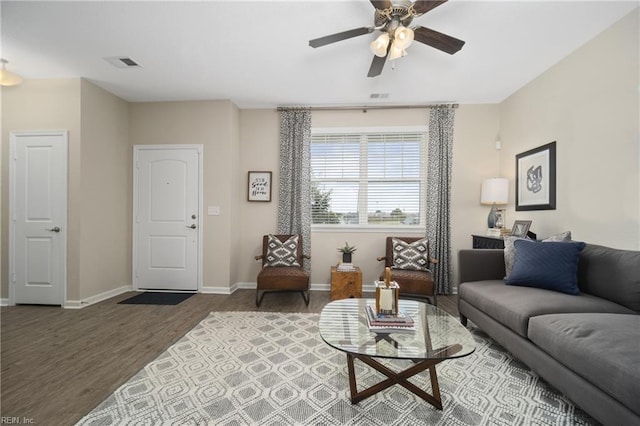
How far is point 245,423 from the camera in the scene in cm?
147

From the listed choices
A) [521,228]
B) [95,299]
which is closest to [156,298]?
[95,299]

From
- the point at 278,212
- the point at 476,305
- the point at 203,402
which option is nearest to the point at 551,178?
the point at 476,305

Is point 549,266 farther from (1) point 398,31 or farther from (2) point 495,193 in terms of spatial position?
(1) point 398,31

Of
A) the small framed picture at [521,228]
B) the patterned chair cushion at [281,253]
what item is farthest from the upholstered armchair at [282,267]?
the small framed picture at [521,228]

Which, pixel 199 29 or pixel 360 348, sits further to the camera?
pixel 199 29

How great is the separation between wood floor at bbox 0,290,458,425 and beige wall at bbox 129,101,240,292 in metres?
0.47

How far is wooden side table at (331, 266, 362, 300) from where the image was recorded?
3.45m

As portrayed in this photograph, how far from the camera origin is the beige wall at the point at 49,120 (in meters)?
3.30

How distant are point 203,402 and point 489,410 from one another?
1.70 metres

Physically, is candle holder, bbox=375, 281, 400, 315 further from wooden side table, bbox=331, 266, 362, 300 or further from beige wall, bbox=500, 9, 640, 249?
beige wall, bbox=500, 9, 640, 249

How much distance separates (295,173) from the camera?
4.11 meters

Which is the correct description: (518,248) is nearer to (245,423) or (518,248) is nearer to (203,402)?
(245,423)

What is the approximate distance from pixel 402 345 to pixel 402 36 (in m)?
2.07

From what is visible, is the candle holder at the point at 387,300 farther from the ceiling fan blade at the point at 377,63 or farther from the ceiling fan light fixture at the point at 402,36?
the ceiling fan blade at the point at 377,63
